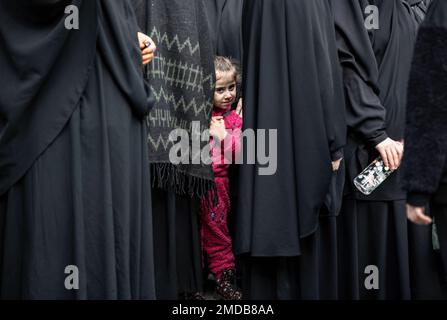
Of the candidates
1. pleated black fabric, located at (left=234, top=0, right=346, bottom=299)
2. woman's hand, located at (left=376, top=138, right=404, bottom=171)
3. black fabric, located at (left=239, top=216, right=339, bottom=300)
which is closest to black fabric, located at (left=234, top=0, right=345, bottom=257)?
pleated black fabric, located at (left=234, top=0, right=346, bottom=299)

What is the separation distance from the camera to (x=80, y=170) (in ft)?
8.95

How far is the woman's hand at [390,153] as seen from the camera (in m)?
3.48

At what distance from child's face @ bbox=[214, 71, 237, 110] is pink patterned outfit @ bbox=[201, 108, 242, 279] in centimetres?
5

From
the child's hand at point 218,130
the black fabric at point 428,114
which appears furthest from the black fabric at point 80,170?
the black fabric at point 428,114

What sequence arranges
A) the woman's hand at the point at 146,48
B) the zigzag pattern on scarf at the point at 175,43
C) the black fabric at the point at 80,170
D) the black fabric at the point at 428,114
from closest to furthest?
the black fabric at the point at 428,114 → the black fabric at the point at 80,170 → the woman's hand at the point at 146,48 → the zigzag pattern on scarf at the point at 175,43

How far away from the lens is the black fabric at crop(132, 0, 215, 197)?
3211 mm

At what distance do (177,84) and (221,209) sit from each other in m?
0.72

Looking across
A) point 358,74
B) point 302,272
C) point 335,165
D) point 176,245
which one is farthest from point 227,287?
point 358,74

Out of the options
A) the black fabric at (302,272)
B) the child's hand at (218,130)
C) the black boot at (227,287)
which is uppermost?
the child's hand at (218,130)

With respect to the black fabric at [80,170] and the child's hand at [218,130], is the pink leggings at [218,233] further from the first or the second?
the black fabric at [80,170]

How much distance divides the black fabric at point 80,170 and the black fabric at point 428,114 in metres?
1.08

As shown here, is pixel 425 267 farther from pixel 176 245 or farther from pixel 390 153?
pixel 176 245

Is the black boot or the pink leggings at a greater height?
the pink leggings

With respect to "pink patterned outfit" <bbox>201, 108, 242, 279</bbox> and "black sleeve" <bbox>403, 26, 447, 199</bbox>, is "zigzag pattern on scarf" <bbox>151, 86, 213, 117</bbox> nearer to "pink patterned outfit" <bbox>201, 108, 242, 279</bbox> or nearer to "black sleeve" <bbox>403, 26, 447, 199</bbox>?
"pink patterned outfit" <bbox>201, 108, 242, 279</bbox>
